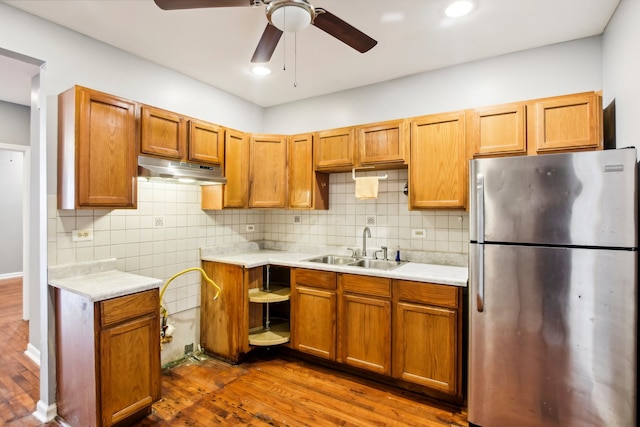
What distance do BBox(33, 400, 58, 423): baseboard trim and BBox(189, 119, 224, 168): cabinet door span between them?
6.63 feet

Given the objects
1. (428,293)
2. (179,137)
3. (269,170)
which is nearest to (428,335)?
(428,293)

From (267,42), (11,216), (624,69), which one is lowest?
(11,216)

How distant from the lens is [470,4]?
6.23 feet

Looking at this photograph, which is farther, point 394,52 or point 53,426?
point 394,52

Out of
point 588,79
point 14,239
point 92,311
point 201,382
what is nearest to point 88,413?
point 92,311

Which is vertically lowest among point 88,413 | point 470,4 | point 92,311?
point 88,413

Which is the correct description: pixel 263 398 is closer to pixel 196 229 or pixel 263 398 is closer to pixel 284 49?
pixel 196 229

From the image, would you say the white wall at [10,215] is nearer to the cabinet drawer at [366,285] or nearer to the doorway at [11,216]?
the doorway at [11,216]

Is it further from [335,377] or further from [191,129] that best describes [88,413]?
[191,129]

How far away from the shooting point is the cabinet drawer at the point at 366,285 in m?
2.48

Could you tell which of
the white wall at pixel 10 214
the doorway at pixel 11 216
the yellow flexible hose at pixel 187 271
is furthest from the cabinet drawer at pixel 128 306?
the white wall at pixel 10 214

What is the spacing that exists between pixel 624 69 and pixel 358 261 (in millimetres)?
2320

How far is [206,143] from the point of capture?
286 centimetres

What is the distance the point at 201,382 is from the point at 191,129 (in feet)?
7.00
